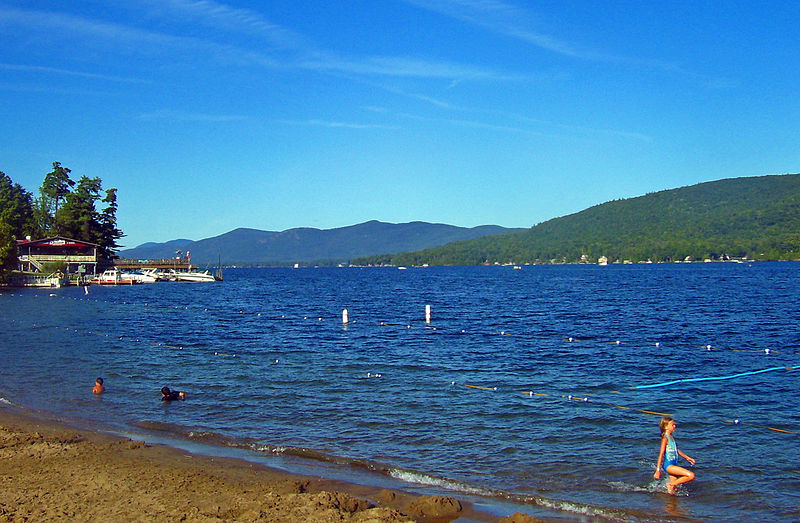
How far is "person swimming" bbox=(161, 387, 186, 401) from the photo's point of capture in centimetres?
2109

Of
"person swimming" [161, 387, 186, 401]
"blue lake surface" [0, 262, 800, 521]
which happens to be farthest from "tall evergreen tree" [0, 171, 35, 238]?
"person swimming" [161, 387, 186, 401]

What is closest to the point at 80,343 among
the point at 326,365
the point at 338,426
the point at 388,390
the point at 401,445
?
the point at 326,365

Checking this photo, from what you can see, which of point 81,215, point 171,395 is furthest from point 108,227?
point 171,395

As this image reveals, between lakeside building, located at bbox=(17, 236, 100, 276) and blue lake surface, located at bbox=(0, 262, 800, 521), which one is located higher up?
lakeside building, located at bbox=(17, 236, 100, 276)

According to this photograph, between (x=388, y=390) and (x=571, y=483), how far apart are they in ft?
33.3

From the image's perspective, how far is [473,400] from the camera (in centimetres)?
2136

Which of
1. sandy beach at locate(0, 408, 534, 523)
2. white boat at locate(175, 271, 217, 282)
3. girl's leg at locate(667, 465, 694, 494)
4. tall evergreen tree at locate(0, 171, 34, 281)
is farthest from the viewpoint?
white boat at locate(175, 271, 217, 282)

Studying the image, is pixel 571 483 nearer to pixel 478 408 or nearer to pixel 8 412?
pixel 478 408

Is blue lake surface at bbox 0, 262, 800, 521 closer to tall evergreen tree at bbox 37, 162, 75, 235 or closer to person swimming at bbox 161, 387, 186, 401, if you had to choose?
person swimming at bbox 161, 387, 186, 401

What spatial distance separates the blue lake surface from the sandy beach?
43.9 inches

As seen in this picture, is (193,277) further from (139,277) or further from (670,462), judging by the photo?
(670,462)

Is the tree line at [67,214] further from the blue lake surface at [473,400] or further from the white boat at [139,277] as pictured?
the blue lake surface at [473,400]

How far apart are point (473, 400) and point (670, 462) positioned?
828cm

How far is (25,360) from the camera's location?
29469mm
